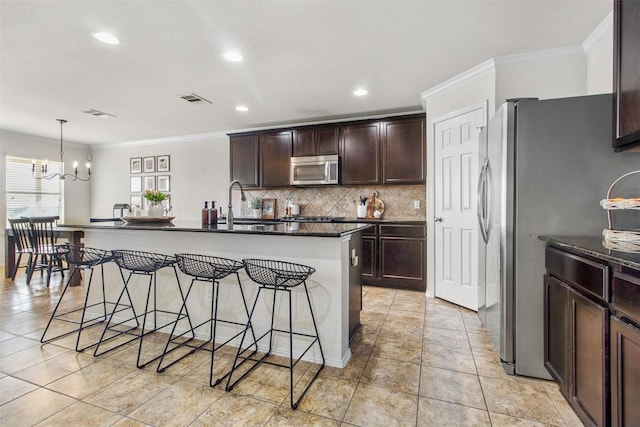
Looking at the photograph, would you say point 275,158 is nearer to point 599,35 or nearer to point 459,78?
point 459,78

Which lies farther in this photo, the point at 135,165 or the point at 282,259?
the point at 135,165

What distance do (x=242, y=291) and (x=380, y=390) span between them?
115 centimetres

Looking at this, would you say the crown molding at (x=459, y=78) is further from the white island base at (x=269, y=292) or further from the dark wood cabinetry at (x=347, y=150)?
the white island base at (x=269, y=292)

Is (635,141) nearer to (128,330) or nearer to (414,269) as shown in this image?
(414,269)

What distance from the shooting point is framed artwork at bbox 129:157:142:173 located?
6516 mm

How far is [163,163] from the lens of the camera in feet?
20.5

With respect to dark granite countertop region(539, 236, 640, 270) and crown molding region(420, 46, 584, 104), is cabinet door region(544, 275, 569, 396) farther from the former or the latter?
crown molding region(420, 46, 584, 104)

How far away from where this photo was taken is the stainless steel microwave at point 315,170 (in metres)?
4.68

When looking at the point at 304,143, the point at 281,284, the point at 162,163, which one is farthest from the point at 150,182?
the point at 281,284

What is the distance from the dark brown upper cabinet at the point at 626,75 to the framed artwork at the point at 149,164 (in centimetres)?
686

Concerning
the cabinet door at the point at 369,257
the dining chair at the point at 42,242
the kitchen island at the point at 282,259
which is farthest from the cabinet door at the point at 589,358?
the dining chair at the point at 42,242

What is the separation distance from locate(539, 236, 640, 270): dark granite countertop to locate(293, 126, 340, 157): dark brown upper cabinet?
3.34m

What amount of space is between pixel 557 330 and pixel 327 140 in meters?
3.74

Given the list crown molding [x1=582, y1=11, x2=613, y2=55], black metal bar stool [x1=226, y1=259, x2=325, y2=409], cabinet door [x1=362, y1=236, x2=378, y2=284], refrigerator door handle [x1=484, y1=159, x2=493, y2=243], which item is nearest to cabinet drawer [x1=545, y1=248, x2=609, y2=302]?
refrigerator door handle [x1=484, y1=159, x2=493, y2=243]
